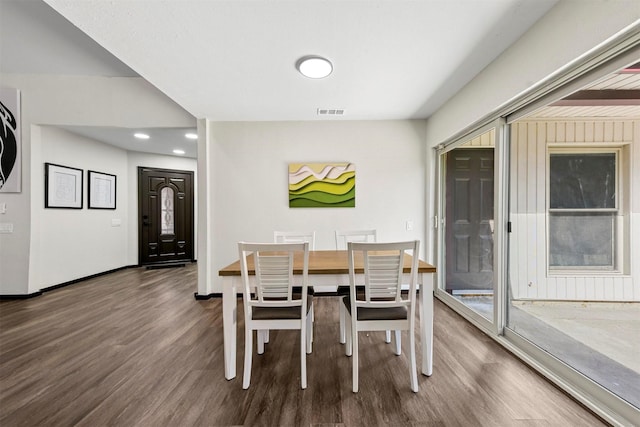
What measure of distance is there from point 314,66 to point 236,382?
2.58m

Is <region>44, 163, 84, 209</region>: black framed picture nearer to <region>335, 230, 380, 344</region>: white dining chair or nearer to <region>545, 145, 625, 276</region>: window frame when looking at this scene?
<region>335, 230, 380, 344</region>: white dining chair

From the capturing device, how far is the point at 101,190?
15.5ft

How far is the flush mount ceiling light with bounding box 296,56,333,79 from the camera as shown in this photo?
7.21 ft

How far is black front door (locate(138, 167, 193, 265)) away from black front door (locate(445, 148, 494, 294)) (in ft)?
17.9

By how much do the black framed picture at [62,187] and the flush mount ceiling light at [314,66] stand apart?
164 inches

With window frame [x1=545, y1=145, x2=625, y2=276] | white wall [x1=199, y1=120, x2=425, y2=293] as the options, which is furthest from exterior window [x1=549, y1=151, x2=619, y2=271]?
white wall [x1=199, y1=120, x2=425, y2=293]

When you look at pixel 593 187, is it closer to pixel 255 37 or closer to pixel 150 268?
pixel 255 37

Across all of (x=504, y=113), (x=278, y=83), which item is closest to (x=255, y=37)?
(x=278, y=83)

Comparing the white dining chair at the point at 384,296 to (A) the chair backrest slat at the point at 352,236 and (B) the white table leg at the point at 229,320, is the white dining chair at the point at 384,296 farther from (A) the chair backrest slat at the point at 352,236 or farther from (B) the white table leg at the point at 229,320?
(A) the chair backrest slat at the point at 352,236

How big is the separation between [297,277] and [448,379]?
1.27m

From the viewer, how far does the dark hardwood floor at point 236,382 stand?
146 centimetres

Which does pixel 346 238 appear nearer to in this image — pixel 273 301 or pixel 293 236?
pixel 293 236

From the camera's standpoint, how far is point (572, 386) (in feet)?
5.35

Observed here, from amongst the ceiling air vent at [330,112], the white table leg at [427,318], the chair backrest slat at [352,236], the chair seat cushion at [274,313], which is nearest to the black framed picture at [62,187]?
the ceiling air vent at [330,112]
